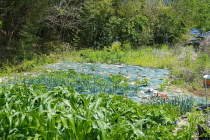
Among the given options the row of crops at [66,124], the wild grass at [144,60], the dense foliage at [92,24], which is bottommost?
the wild grass at [144,60]

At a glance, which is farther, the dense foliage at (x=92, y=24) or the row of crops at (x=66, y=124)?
the dense foliage at (x=92, y=24)

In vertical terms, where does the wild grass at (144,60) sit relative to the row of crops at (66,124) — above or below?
below

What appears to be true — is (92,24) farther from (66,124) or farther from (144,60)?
(66,124)

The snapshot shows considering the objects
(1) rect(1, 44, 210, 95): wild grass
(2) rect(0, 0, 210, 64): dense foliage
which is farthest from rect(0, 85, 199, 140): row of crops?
(2) rect(0, 0, 210, 64): dense foliage

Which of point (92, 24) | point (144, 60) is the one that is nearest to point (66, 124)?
point (144, 60)

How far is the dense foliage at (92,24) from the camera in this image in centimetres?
1017

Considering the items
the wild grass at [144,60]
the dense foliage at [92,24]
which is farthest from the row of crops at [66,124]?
the dense foliage at [92,24]

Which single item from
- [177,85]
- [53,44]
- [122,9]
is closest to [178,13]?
[122,9]

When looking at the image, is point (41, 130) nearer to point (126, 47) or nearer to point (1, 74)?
point (1, 74)

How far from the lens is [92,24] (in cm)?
1333

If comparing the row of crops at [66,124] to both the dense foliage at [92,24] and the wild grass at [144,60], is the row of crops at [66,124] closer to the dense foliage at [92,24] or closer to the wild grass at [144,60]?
the wild grass at [144,60]

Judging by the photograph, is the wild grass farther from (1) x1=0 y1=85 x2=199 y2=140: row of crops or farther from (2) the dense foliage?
(1) x1=0 y1=85 x2=199 y2=140: row of crops

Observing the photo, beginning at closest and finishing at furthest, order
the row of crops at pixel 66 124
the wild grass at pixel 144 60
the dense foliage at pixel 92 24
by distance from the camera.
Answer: the row of crops at pixel 66 124, the wild grass at pixel 144 60, the dense foliage at pixel 92 24

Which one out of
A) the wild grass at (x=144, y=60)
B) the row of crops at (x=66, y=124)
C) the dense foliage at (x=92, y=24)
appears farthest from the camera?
the dense foliage at (x=92, y=24)
